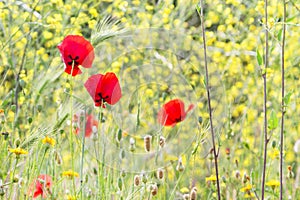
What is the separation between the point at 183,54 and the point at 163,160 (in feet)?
1.95

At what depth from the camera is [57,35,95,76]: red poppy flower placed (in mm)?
1338

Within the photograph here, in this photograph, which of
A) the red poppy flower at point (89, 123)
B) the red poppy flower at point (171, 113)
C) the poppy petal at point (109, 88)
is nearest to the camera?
the poppy petal at point (109, 88)

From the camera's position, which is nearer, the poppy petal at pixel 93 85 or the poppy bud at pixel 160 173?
the poppy petal at pixel 93 85

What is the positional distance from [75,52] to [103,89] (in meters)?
0.10

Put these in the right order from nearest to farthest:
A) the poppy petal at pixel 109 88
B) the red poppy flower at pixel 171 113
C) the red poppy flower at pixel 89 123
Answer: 1. the poppy petal at pixel 109 88
2. the red poppy flower at pixel 171 113
3. the red poppy flower at pixel 89 123

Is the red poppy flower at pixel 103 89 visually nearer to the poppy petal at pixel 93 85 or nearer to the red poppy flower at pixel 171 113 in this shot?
the poppy petal at pixel 93 85

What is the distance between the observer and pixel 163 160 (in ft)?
5.33

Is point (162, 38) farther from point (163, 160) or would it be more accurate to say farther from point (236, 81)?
point (236, 81)

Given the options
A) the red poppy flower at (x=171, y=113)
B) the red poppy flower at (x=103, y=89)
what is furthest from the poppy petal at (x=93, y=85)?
the red poppy flower at (x=171, y=113)

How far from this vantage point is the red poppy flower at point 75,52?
1.34 m

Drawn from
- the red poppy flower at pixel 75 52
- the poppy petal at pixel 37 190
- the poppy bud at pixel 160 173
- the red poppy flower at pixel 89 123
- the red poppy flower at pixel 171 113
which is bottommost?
the poppy petal at pixel 37 190

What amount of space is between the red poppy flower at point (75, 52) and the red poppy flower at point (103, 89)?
5 centimetres

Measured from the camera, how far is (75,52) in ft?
4.41

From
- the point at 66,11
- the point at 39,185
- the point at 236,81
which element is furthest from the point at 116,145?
the point at 236,81
